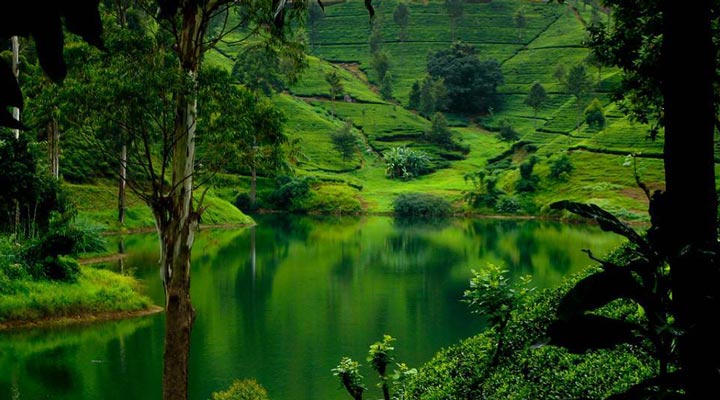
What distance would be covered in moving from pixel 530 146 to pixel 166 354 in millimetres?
64046

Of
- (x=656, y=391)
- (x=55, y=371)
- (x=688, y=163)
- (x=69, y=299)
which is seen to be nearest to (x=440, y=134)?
(x=69, y=299)

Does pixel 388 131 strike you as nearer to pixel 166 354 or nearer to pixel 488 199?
pixel 488 199

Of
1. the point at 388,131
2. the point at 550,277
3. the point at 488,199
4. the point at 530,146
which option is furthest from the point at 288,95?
the point at 550,277

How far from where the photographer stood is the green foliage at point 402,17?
10595cm

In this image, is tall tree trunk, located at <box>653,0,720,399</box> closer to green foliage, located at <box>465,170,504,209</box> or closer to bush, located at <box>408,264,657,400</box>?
bush, located at <box>408,264,657,400</box>

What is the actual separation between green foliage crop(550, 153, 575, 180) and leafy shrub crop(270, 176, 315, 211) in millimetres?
20211

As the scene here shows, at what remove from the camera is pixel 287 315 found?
2034 centimetres

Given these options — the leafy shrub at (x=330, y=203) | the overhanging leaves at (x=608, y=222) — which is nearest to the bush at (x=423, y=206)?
the leafy shrub at (x=330, y=203)

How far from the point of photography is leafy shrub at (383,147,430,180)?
67875 millimetres

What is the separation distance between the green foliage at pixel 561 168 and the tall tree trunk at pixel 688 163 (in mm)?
54904

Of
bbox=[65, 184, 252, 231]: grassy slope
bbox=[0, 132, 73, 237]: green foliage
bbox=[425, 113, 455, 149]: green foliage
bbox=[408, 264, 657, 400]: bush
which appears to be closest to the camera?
bbox=[408, 264, 657, 400]: bush

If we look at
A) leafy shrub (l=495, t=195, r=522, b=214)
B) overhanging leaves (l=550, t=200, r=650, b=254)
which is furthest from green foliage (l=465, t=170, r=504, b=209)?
overhanging leaves (l=550, t=200, r=650, b=254)

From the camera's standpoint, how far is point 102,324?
17.7 metres

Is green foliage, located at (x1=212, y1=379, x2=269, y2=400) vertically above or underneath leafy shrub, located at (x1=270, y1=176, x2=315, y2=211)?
underneath
